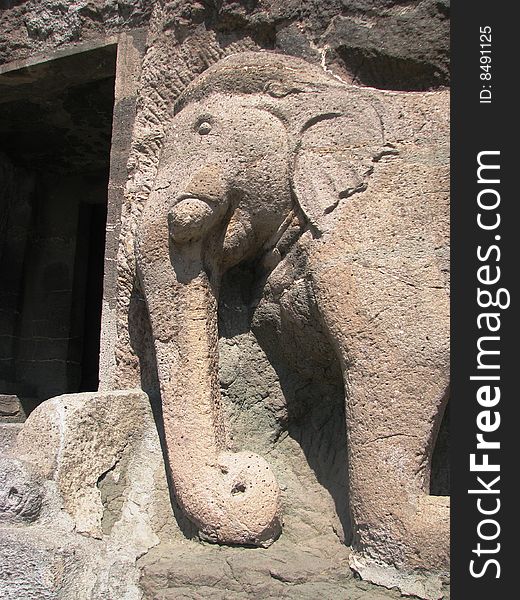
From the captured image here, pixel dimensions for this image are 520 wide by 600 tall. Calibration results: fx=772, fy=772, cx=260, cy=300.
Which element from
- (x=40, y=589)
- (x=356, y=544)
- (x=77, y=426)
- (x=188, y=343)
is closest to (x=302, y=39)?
(x=188, y=343)

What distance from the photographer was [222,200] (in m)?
2.17

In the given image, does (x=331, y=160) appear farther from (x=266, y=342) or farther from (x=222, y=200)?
(x=266, y=342)

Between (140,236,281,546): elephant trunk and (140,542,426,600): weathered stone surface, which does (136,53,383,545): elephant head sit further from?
(140,542,426,600): weathered stone surface

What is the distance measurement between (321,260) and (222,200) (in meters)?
0.35

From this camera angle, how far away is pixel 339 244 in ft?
6.60

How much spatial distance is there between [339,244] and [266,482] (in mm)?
640

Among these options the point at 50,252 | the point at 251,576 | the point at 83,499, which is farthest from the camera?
the point at 50,252

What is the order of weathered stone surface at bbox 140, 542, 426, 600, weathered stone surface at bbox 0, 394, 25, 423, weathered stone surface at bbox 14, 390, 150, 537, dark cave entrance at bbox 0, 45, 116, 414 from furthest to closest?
dark cave entrance at bbox 0, 45, 116, 414 → weathered stone surface at bbox 0, 394, 25, 423 → weathered stone surface at bbox 14, 390, 150, 537 → weathered stone surface at bbox 140, 542, 426, 600

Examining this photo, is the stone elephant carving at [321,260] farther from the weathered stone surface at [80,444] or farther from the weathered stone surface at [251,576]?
the weathered stone surface at [80,444]

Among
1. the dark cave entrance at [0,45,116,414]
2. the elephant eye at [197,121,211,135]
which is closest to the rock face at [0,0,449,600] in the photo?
the elephant eye at [197,121,211,135]

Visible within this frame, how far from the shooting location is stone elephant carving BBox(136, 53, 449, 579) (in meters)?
1.85

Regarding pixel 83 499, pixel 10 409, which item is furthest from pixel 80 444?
pixel 10 409

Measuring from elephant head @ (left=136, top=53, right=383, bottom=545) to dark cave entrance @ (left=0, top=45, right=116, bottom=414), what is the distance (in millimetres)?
1991

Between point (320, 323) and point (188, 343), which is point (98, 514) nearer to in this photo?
point (188, 343)
